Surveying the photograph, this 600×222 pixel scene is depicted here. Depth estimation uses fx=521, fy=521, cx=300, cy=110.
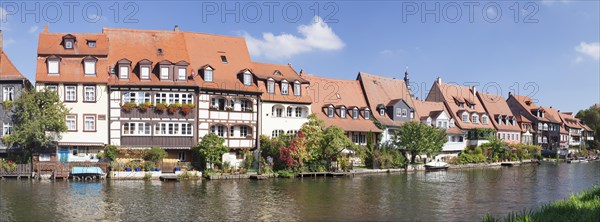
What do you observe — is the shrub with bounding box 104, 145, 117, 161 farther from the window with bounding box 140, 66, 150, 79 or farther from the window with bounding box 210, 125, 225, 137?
the window with bounding box 210, 125, 225, 137

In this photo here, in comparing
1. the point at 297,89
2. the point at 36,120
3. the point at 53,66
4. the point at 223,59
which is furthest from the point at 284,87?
the point at 36,120

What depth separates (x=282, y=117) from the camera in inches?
1895

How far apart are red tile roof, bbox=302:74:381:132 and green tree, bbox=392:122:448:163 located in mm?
2492

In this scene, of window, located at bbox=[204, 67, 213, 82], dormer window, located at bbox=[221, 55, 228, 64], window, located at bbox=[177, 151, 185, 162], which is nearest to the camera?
window, located at bbox=[177, 151, 185, 162]

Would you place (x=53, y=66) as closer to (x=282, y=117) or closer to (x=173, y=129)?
(x=173, y=129)

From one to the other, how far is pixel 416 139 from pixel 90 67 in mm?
31368

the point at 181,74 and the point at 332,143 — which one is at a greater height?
the point at 181,74

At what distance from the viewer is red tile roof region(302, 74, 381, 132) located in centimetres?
5212

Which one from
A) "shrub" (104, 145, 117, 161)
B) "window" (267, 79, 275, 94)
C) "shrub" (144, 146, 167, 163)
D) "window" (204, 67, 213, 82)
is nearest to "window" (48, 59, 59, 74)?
"shrub" (104, 145, 117, 161)

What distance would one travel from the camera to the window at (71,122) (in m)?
40.0

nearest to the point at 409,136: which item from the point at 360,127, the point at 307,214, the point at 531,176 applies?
the point at 360,127

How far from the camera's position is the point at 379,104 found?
58.6 meters

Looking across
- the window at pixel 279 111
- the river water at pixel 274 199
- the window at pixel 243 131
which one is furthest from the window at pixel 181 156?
the window at pixel 279 111

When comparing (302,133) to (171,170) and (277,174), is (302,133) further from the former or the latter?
(171,170)
